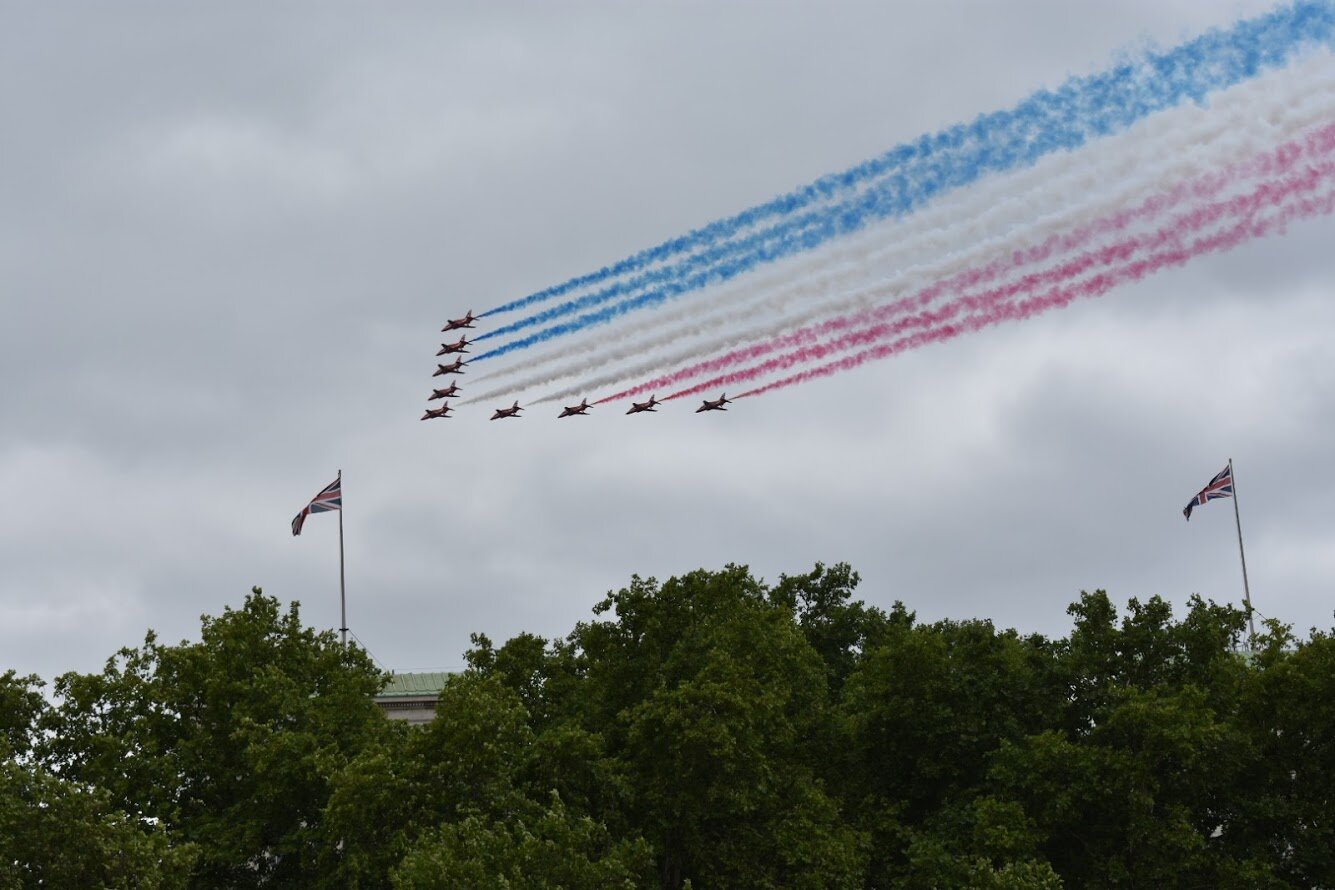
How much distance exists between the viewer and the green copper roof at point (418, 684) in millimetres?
118375

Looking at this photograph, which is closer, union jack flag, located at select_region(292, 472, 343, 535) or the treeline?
the treeline

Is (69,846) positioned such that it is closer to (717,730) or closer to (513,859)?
(513,859)

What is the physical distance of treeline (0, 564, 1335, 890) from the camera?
71188 mm

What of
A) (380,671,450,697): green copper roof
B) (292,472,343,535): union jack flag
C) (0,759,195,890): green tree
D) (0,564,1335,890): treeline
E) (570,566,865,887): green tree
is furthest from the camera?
(380,671,450,697): green copper roof

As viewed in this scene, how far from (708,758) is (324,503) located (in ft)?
98.0

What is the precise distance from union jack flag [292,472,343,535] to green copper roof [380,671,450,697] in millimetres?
22290

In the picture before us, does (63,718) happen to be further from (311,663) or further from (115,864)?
(115,864)

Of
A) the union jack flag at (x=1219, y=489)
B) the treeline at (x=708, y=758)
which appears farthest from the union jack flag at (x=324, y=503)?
the union jack flag at (x=1219, y=489)

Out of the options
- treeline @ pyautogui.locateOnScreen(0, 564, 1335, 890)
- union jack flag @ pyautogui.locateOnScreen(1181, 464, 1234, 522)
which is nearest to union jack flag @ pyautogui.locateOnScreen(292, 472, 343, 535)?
treeline @ pyautogui.locateOnScreen(0, 564, 1335, 890)

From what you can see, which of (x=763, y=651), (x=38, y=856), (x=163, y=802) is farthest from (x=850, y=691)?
(x=38, y=856)

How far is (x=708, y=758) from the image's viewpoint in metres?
76.0

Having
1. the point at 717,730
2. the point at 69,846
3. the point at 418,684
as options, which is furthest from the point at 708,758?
the point at 418,684

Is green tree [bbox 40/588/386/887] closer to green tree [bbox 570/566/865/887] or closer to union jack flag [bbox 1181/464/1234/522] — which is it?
green tree [bbox 570/566/865/887]

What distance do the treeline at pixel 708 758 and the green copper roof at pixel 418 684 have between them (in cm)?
3331
